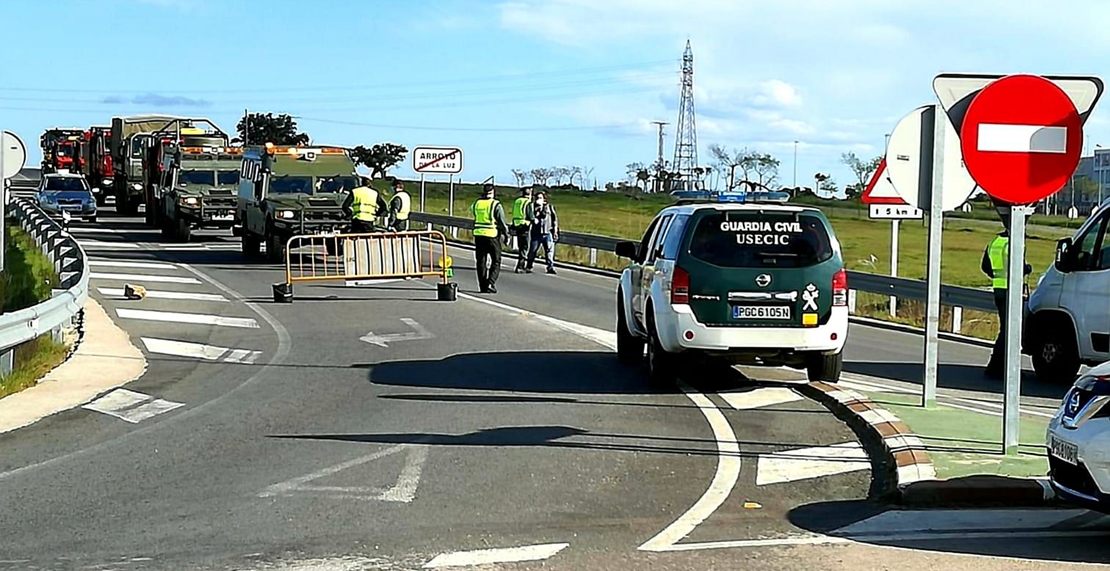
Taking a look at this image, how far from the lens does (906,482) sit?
27.9 ft

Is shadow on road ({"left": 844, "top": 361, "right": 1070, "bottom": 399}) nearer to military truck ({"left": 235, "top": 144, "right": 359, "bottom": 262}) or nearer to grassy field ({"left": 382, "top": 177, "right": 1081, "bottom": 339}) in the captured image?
grassy field ({"left": 382, "top": 177, "right": 1081, "bottom": 339})

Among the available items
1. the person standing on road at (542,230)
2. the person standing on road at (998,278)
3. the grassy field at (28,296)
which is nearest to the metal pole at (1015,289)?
the person standing on road at (998,278)

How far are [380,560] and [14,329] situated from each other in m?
7.13

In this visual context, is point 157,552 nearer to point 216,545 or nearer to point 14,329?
point 216,545

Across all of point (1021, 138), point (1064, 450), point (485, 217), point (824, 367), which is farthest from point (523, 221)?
point (1064, 450)

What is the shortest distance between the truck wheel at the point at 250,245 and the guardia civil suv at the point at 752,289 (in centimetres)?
2026

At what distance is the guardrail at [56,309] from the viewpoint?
1262 cm

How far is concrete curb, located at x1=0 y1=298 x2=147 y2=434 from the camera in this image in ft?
38.1

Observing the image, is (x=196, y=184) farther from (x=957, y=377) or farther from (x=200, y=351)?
(x=957, y=377)

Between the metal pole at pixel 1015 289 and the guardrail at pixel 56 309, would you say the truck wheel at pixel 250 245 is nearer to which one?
the guardrail at pixel 56 309

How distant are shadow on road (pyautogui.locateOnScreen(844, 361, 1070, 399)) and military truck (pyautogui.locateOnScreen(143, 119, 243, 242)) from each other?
23459mm

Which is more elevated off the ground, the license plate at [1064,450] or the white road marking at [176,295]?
the license plate at [1064,450]

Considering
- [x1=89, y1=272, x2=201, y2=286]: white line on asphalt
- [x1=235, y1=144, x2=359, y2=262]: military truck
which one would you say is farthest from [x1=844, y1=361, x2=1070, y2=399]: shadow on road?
[x1=235, y1=144, x2=359, y2=262]: military truck

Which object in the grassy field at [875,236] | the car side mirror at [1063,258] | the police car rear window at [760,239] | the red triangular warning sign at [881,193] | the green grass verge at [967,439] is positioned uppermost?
the red triangular warning sign at [881,193]
